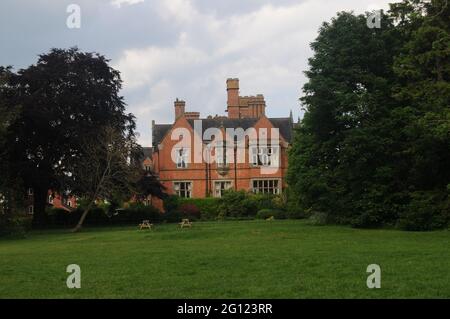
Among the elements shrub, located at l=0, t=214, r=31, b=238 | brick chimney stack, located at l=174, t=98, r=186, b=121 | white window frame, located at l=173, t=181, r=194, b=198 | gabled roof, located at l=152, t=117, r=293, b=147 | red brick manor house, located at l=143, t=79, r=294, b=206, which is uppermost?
brick chimney stack, located at l=174, t=98, r=186, b=121

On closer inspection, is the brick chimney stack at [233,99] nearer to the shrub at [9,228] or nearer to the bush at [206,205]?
the bush at [206,205]

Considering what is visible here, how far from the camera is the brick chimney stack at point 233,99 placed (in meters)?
73.3

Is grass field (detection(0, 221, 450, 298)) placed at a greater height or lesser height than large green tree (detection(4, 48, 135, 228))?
lesser

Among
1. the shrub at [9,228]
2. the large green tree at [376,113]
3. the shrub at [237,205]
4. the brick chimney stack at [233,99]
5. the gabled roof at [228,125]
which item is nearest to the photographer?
the large green tree at [376,113]

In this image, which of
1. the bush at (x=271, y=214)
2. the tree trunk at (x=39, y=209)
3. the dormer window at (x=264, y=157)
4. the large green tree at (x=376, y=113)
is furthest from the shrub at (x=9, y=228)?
the dormer window at (x=264, y=157)

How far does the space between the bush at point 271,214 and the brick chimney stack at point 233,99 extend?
21060mm

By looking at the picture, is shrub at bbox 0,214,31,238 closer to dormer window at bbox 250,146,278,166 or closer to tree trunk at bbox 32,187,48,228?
tree trunk at bbox 32,187,48,228

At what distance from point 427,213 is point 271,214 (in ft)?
81.7

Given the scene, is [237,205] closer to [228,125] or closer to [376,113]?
[228,125]

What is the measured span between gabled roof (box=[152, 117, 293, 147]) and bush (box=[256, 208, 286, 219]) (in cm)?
1648

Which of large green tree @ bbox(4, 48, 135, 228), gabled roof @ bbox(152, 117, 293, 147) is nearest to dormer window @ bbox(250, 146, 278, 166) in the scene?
gabled roof @ bbox(152, 117, 293, 147)

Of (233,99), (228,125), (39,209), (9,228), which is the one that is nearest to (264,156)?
(228,125)

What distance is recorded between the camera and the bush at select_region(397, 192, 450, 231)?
1182 inches
